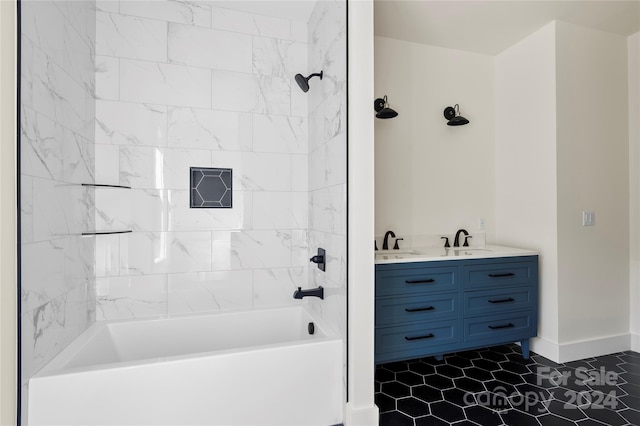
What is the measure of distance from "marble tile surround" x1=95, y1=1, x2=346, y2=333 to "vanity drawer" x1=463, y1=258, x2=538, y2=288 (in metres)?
1.10

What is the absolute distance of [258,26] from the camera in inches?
93.2

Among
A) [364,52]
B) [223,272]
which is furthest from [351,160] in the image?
[223,272]

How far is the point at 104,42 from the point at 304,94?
1.34m

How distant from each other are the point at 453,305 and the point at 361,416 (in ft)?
3.42

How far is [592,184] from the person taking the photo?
8.63ft

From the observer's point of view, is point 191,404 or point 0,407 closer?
point 0,407

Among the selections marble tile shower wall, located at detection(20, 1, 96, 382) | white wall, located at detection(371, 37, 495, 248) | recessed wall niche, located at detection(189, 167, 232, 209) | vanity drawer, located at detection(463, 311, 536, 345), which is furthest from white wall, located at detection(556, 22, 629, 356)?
marble tile shower wall, located at detection(20, 1, 96, 382)

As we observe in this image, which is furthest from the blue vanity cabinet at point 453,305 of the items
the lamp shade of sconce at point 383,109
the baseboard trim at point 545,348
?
the lamp shade of sconce at point 383,109

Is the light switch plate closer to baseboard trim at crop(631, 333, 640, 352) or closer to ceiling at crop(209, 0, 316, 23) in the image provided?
baseboard trim at crop(631, 333, 640, 352)

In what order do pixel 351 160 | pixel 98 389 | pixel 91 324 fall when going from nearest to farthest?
1. pixel 98 389
2. pixel 351 160
3. pixel 91 324

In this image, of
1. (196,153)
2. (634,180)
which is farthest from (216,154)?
(634,180)

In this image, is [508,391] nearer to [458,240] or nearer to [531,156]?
[458,240]

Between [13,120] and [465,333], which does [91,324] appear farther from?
[465,333]

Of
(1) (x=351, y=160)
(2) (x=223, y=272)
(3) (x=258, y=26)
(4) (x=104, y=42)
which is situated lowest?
(2) (x=223, y=272)
